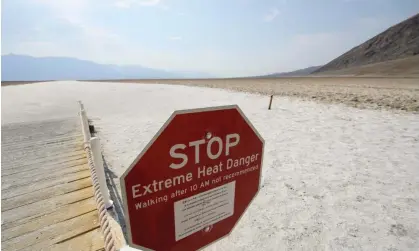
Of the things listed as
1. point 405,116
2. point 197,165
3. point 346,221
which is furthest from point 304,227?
point 405,116

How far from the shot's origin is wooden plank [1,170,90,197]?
3.59 m

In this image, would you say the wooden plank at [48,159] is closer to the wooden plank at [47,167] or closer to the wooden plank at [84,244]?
the wooden plank at [47,167]

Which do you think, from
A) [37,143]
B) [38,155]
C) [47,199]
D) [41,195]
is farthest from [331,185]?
[37,143]

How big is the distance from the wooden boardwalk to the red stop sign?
1.75 meters

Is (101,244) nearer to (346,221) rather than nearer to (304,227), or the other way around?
(304,227)

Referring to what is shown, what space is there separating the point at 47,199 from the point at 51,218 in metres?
0.57

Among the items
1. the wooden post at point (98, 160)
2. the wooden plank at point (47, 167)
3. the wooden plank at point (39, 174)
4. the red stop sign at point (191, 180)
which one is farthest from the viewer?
the wooden plank at point (47, 167)

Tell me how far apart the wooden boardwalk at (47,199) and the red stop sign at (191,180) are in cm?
175

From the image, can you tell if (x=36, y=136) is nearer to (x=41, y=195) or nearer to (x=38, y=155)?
(x=38, y=155)

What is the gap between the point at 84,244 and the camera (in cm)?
247

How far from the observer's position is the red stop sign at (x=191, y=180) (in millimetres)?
1069

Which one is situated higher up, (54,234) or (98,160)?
(98,160)

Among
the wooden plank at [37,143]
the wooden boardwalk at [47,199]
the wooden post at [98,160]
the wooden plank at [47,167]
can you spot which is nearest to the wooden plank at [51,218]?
the wooden boardwalk at [47,199]

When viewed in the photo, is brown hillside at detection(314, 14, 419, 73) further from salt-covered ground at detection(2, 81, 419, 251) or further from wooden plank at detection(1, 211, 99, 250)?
wooden plank at detection(1, 211, 99, 250)
